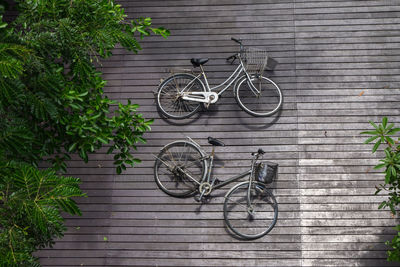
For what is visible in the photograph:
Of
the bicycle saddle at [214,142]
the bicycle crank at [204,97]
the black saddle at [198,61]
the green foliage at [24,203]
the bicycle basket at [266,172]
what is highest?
the black saddle at [198,61]

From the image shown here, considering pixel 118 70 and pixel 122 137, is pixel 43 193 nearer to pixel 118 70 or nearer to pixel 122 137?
pixel 122 137

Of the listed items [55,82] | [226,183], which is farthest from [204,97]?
[55,82]

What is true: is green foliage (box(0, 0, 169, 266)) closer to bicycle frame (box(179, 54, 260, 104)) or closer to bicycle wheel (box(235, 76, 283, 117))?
bicycle frame (box(179, 54, 260, 104))

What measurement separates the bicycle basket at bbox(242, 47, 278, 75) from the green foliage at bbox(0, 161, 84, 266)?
3351 millimetres

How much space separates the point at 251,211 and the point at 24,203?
3052mm

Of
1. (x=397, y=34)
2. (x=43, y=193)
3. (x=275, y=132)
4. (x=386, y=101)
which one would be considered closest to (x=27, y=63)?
(x=43, y=193)

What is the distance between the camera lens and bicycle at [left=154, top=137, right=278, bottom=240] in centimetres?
560

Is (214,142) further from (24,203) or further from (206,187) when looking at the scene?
(24,203)

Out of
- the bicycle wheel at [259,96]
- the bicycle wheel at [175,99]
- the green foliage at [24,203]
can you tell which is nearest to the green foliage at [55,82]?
the green foliage at [24,203]

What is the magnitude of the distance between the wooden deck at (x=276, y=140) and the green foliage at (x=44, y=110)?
178 centimetres

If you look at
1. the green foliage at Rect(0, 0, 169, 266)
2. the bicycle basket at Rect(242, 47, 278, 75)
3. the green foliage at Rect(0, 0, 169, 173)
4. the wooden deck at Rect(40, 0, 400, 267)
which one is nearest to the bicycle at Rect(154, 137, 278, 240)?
the wooden deck at Rect(40, 0, 400, 267)

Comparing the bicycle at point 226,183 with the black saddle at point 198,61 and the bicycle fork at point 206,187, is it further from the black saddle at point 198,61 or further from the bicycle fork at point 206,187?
the black saddle at point 198,61

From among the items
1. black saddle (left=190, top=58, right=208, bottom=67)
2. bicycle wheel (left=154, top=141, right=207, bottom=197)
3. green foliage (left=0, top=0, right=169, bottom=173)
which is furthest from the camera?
black saddle (left=190, top=58, right=208, bottom=67)

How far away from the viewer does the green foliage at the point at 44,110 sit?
129 inches
